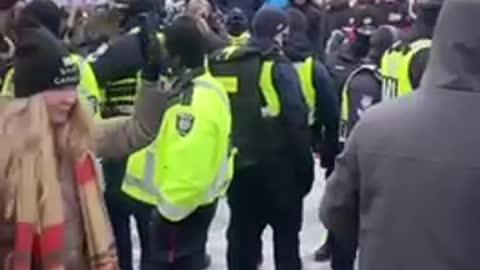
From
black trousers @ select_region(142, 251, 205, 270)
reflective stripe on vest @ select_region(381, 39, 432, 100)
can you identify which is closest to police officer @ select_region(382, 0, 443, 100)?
reflective stripe on vest @ select_region(381, 39, 432, 100)

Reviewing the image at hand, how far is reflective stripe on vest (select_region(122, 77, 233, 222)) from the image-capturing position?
6363 mm

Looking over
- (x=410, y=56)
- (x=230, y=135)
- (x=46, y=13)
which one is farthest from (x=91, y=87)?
(x=410, y=56)

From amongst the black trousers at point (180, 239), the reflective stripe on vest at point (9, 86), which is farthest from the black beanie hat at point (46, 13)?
the black trousers at point (180, 239)

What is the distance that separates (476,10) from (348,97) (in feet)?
15.5

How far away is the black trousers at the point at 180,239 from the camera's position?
21.4 ft

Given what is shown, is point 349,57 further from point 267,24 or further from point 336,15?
point 336,15

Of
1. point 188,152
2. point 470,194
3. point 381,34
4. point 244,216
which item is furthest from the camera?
point 381,34

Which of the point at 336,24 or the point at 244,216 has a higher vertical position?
the point at 244,216

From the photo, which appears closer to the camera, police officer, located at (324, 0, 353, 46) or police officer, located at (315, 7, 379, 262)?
police officer, located at (315, 7, 379, 262)

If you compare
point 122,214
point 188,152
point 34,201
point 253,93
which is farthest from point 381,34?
point 34,201

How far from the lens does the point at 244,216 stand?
8398mm

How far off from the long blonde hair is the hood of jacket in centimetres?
139

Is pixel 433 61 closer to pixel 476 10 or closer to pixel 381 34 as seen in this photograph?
pixel 476 10

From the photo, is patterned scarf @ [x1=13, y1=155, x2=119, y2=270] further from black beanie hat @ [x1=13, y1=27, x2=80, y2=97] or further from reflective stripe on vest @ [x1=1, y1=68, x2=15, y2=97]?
reflective stripe on vest @ [x1=1, y1=68, x2=15, y2=97]
